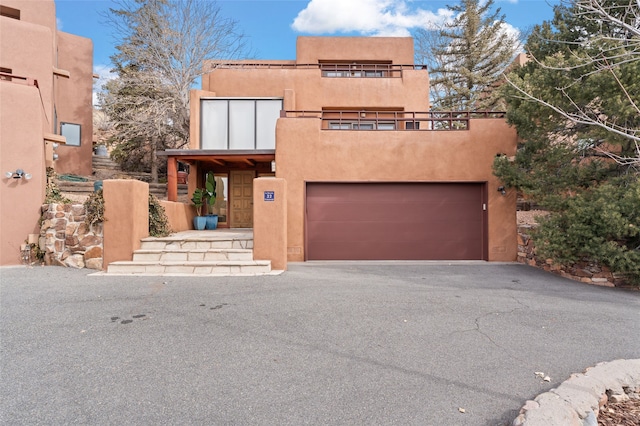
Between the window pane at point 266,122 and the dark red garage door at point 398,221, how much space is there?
177 inches

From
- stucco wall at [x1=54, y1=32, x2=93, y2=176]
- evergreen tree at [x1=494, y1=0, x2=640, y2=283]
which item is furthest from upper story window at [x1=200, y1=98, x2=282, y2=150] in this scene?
evergreen tree at [x1=494, y1=0, x2=640, y2=283]

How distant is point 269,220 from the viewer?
7703mm

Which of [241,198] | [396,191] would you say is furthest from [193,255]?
[241,198]

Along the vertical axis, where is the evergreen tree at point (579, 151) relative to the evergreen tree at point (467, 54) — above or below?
below

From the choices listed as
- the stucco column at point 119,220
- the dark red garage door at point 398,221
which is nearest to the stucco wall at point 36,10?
the stucco column at point 119,220

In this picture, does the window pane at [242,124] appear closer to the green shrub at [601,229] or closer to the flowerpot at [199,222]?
the flowerpot at [199,222]

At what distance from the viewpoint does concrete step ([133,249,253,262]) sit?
7562mm

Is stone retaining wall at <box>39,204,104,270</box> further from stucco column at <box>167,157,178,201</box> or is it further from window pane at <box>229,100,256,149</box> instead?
window pane at <box>229,100,256,149</box>

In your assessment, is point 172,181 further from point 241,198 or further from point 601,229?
point 601,229

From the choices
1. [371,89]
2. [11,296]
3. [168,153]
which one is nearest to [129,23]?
[168,153]

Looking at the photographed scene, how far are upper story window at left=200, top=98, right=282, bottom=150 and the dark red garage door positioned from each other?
477cm

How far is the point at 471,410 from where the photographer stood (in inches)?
98.3

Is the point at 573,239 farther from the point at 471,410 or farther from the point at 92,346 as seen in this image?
the point at 92,346

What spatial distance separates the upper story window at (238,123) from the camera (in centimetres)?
1347
